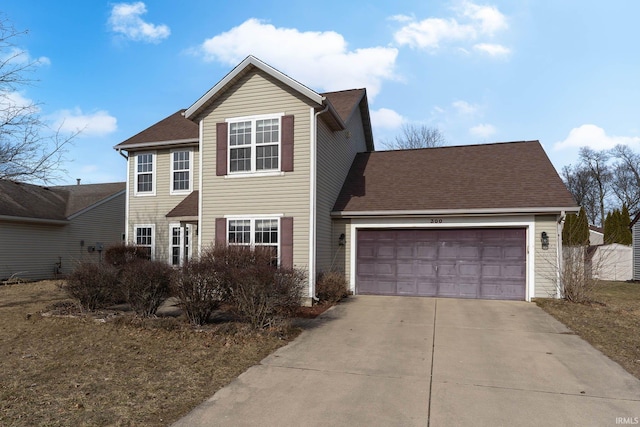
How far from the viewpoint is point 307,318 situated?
895 cm

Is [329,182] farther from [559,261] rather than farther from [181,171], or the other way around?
[559,261]

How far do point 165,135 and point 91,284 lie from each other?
7473mm

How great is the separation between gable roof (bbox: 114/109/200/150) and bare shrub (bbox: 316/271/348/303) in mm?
6935

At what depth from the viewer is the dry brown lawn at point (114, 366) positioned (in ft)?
13.5

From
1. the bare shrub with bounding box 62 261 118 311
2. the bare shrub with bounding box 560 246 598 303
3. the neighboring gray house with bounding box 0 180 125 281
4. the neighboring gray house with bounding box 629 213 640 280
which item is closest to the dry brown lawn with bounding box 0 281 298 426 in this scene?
the bare shrub with bounding box 62 261 118 311

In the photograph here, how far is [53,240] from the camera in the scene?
18609mm

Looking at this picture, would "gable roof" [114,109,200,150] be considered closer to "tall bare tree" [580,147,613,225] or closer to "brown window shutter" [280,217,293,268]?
"brown window shutter" [280,217,293,268]

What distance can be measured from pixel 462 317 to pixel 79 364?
7.53m

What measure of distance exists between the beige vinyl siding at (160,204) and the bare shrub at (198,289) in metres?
7.15

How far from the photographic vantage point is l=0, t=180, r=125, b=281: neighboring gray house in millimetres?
16797

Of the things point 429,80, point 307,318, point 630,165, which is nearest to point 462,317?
point 307,318

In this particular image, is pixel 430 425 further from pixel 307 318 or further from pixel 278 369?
pixel 307 318

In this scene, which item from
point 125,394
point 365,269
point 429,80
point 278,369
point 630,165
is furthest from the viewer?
point 630,165

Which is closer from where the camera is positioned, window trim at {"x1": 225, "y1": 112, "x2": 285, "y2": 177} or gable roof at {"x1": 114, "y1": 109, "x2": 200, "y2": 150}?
window trim at {"x1": 225, "y1": 112, "x2": 285, "y2": 177}
